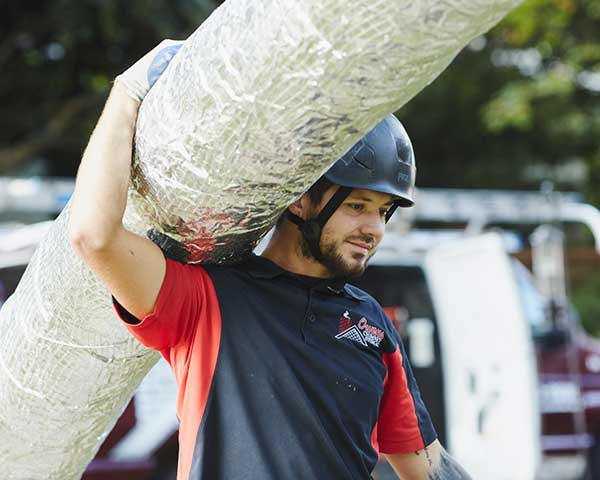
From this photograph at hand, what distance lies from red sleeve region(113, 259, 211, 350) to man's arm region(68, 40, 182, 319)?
0.9 inches

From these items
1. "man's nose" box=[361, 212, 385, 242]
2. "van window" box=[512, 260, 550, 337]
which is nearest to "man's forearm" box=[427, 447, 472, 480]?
"man's nose" box=[361, 212, 385, 242]

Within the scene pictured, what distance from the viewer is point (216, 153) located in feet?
6.47

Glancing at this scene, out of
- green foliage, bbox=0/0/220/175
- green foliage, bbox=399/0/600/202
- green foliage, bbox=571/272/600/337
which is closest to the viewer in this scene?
green foliage, bbox=0/0/220/175

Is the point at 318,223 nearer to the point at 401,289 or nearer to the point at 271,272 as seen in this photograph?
the point at 271,272

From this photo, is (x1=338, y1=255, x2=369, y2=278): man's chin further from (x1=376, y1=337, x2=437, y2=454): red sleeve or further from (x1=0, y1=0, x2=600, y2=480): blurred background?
(x1=0, y1=0, x2=600, y2=480): blurred background

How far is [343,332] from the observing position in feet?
7.80

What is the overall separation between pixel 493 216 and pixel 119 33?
4.94 meters

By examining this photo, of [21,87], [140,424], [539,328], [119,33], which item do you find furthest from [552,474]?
[21,87]

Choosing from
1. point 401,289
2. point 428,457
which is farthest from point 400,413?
point 401,289

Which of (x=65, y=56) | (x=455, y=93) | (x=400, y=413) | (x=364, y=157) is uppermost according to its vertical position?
(x=364, y=157)

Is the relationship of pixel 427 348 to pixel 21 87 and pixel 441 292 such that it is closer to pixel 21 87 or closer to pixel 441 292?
pixel 441 292

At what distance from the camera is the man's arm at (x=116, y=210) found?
1.99 metres

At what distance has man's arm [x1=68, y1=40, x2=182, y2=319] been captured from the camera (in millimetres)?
1987

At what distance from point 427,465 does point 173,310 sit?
894mm
